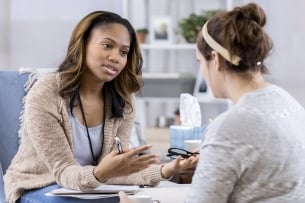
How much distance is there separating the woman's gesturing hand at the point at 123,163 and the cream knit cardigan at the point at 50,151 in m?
0.05

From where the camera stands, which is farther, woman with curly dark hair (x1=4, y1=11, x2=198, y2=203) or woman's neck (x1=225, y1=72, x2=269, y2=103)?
woman with curly dark hair (x1=4, y1=11, x2=198, y2=203)

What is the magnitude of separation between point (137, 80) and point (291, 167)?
93cm

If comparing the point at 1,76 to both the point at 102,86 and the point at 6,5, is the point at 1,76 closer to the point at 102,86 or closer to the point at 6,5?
the point at 102,86

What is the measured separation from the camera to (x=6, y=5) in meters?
3.77

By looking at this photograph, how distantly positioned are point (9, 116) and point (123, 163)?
79cm

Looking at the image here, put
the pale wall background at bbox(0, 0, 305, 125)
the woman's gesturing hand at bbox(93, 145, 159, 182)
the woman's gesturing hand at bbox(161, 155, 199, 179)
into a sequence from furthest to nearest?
the pale wall background at bbox(0, 0, 305, 125)
the woman's gesturing hand at bbox(161, 155, 199, 179)
the woman's gesturing hand at bbox(93, 145, 159, 182)

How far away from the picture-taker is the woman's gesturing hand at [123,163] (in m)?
1.55

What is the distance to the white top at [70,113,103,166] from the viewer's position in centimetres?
189

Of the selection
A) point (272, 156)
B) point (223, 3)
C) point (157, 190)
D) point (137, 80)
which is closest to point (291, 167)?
point (272, 156)

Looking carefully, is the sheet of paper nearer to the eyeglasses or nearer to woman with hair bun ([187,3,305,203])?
the eyeglasses

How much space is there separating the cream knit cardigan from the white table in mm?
47

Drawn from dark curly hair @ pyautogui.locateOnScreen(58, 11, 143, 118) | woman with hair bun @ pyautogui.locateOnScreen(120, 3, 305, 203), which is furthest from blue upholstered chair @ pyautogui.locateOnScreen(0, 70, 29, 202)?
woman with hair bun @ pyautogui.locateOnScreen(120, 3, 305, 203)

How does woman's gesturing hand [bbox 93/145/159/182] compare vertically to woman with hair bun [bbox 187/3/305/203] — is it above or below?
below

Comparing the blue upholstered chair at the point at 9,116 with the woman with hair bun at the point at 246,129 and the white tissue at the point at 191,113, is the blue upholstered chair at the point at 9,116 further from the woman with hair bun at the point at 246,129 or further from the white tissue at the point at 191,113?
the woman with hair bun at the point at 246,129
